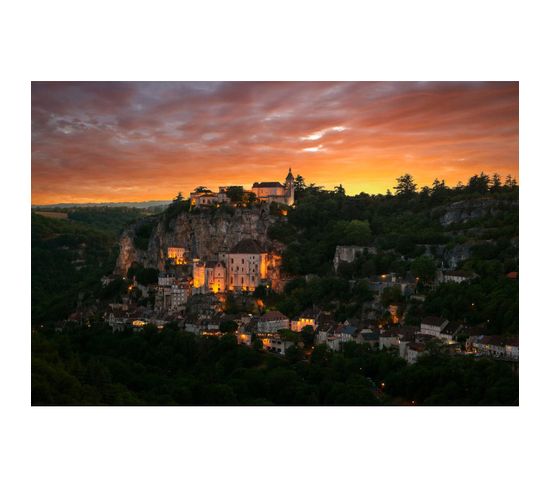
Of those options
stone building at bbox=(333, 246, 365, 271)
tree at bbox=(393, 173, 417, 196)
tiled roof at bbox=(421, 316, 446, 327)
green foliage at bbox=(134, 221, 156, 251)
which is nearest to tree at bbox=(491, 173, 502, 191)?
tree at bbox=(393, 173, 417, 196)

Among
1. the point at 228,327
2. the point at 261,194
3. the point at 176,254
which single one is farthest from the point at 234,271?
the point at 261,194

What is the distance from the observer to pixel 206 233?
28.3m

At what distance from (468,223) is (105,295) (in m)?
13.1

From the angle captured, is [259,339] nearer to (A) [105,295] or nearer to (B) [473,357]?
(B) [473,357]

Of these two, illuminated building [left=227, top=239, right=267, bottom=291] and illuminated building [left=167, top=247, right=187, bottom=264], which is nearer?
illuminated building [left=227, top=239, right=267, bottom=291]

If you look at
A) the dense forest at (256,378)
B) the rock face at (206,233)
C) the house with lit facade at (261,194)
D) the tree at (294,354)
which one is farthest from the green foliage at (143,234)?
the tree at (294,354)

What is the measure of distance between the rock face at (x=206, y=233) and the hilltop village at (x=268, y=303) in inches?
8.7

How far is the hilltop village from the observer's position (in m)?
16.9

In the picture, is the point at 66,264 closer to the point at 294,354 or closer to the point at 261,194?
the point at 261,194

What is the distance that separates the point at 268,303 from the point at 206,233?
5945 millimetres

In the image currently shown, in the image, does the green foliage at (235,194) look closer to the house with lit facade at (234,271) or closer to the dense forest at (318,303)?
the dense forest at (318,303)

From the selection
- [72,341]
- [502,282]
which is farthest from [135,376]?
[502,282]

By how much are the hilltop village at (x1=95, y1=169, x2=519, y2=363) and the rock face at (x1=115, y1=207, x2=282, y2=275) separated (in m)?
0.22

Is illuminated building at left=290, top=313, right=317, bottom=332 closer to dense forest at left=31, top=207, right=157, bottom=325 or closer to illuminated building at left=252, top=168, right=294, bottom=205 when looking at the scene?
dense forest at left=31, top=207, right=157, bottom=325
